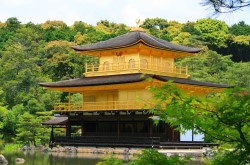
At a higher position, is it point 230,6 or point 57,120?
point 230,6

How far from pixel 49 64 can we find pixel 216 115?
165ft

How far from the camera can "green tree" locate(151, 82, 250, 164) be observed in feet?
16.8

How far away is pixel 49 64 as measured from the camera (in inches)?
2157

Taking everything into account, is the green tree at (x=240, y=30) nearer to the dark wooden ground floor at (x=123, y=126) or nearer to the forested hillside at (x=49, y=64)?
the forested hillside at (x=49, y=64)

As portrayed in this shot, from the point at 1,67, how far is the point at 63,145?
21.8m

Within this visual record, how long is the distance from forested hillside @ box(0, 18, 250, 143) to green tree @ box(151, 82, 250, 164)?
30238mm

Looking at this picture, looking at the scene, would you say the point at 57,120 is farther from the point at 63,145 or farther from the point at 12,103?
the point at 12,103

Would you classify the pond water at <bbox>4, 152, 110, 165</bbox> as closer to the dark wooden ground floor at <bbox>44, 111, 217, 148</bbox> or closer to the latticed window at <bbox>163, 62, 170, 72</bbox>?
the dark wooden ground floor at <bbox>44, 111, 217, 148</bbox>

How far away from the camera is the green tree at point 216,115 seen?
5.12 meters

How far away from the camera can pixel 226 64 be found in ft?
178

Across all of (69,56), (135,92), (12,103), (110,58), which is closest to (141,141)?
(135,92)

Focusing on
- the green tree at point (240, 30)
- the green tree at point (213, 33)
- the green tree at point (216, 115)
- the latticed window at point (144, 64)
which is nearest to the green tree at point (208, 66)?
the green tree at point (213, 33)

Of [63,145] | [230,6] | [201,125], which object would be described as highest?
[230,6]

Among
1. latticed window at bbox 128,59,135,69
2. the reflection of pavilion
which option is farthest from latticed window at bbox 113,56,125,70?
latticed window at bbox 128,59,135,69
